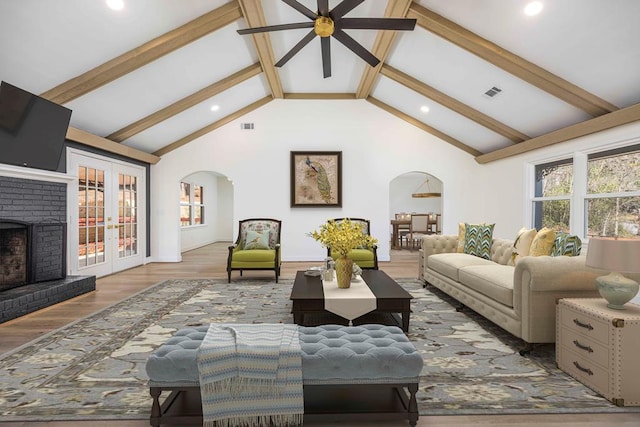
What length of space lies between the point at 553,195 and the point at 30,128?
7.06 metres

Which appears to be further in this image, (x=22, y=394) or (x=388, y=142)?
(x=388, y=142)

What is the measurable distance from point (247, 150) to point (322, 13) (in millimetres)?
4727

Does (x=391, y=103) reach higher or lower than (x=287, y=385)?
higher

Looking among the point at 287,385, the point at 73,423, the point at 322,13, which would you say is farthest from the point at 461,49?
the point at 73,423

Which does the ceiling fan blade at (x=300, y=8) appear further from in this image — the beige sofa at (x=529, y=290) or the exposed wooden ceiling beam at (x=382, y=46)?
the beige sofa at (x=529, y=290)

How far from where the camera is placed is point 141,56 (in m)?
4.21

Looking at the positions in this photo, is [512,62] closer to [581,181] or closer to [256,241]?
[581,181]

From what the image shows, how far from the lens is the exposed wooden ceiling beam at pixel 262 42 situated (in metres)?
4.11

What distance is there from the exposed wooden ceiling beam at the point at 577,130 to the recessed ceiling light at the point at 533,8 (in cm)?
156

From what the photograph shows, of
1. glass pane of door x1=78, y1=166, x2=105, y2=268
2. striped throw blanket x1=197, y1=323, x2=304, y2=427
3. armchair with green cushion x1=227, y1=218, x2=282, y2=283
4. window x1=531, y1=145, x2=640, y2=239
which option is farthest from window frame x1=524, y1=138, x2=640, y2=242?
glass pane of door x1=78, y1=166, x2=105, y2=268

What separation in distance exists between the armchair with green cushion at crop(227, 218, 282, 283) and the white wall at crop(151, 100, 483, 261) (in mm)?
1448

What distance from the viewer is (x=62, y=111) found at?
13.6 feet

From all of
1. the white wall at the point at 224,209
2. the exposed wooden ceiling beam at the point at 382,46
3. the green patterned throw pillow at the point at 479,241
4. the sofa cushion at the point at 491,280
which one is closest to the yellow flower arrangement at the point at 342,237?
the sofa cushion at the point at 491,280

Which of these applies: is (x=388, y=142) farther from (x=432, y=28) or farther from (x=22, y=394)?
(x=22, y=394)
